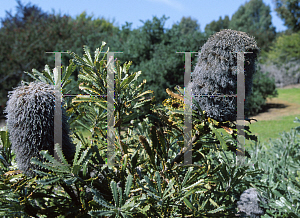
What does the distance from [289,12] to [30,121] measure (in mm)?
25701

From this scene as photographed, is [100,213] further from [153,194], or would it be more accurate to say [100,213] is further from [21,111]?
[21,111]

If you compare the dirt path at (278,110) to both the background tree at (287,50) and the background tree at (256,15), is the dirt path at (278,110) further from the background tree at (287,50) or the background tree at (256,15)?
the background tree at (256,15)

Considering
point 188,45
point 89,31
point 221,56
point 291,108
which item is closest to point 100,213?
point 221,56

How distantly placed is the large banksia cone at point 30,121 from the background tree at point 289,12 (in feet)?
82.3

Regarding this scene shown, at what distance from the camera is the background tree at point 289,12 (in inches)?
834

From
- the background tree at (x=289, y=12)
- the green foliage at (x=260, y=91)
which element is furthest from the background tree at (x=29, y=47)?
the background tree at (x=289, y=12)

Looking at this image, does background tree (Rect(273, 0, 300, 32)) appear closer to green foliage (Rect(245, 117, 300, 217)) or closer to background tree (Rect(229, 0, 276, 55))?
background tree (Rect(229, 0, 276, 55))

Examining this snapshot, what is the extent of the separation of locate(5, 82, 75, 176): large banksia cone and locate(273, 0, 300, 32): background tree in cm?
2507

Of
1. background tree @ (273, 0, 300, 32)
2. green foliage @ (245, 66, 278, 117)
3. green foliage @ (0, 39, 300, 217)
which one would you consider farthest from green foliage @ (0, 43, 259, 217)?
background tree @ (273, 0, 300, 32)

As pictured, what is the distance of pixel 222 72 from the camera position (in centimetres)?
99

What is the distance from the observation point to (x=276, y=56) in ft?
72.2

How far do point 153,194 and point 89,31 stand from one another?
12.6 meters

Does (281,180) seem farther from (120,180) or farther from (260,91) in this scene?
(260,91)

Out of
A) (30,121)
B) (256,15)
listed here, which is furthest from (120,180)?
(256,15)
